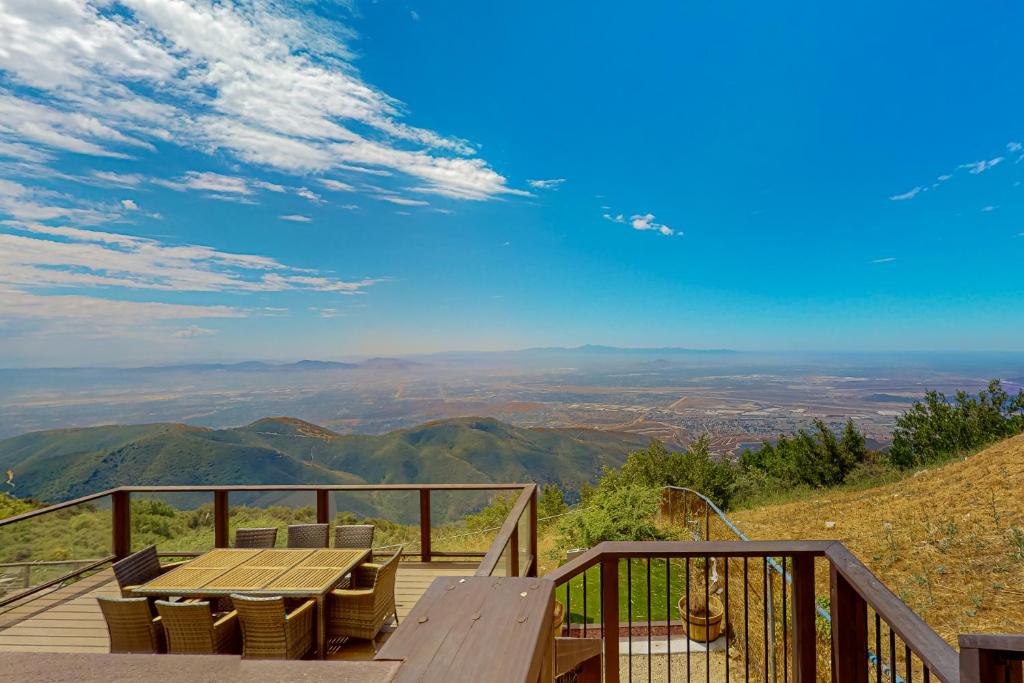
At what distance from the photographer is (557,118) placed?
82.3 feet

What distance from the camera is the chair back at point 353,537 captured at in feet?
16.1

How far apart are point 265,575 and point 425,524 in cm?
192

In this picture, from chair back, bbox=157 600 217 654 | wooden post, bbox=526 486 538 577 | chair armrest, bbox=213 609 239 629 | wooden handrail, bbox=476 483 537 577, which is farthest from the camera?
wooden post, bbox=526 486 538 577

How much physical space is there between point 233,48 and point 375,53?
6.85 m

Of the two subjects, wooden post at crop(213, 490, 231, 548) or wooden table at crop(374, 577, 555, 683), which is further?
wooden post at crop(213, 490, 231, 548)

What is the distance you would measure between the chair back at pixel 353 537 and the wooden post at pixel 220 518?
153 centimetres

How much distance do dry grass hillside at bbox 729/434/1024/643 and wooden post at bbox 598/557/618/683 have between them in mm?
4934

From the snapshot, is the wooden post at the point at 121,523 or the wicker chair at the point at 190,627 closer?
the wicker chair at the point at 190,627

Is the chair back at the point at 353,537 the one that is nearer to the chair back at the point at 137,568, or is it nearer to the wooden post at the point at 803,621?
the chair back at the point at 137,568

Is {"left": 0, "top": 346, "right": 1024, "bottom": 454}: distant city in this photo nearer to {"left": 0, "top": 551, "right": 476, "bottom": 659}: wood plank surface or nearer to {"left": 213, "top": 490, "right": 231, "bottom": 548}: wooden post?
{"left": 0, "top": 551, "right": 476, "bottom": 659}: wood plank surface

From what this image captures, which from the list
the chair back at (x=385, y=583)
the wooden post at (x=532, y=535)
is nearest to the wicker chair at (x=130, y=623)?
the chair back at (x=385, y=583)

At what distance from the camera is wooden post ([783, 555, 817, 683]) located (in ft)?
6.45

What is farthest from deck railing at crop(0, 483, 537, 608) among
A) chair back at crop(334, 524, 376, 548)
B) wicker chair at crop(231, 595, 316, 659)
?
wicker chair at crop(231, 595, 316, 659)

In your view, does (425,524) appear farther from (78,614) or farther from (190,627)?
(78,614)
